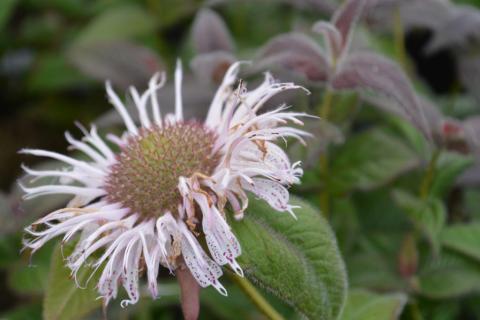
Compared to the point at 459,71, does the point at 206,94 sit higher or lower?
higher

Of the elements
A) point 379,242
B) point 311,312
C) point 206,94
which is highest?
point 206,94

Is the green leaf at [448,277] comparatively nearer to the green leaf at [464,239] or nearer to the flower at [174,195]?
the green leaf at [464,239]

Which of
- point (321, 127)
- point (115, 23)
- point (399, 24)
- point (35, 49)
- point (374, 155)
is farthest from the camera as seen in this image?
point (35, 49)

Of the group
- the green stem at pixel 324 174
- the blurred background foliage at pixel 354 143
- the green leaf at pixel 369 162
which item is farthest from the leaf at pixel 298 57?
the green leaf at pixel 369 162

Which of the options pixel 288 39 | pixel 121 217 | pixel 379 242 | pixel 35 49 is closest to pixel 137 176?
pixel 121 217

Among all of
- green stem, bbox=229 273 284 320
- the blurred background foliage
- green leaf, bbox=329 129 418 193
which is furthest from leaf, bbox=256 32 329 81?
green stem, bbox=229 273 284 320

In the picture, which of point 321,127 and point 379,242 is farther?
point 379,242

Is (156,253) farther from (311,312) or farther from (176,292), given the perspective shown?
(176,292)
